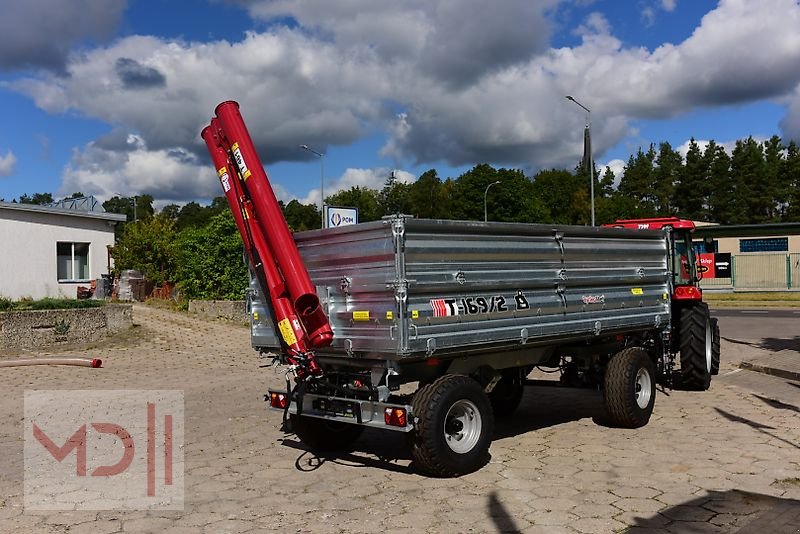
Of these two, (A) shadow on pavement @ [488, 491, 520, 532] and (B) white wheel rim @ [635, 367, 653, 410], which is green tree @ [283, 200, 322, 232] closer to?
(B) white wheel rim @ [635, 367, 653, 410]

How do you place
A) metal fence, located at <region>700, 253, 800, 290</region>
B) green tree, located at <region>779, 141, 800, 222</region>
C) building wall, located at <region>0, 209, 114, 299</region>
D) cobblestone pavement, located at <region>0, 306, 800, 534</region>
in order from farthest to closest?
green tree, located at <region>779, 141, 800, 222</region>, metal fence, located at <region>700, 253, 800, 290</region>, building wall, located at <region>0, 209, 114, 299</region>, cobblestone pavement, located at <region>0, 306, 800, 534</region>

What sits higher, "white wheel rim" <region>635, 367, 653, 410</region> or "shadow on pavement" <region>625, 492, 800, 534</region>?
"white wheel rim" <region>635, 367, 653, 410</region>

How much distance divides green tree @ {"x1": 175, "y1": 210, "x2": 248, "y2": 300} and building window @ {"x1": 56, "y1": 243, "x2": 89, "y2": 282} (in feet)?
18.7

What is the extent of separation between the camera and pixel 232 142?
24.7 feet

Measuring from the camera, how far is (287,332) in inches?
278

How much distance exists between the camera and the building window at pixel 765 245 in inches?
1955

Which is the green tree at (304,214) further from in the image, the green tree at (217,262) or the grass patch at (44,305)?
the grass patch at (44,305)

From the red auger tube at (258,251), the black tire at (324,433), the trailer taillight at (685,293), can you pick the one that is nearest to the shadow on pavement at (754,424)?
the trailer taillight at (685,293)

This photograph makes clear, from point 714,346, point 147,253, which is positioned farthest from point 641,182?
point 714,346

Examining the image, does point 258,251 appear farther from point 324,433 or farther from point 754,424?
point 754,424

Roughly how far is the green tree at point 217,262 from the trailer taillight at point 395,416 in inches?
668

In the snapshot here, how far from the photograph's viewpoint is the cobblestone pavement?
221 inches

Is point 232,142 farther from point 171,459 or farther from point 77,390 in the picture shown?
point 77,390

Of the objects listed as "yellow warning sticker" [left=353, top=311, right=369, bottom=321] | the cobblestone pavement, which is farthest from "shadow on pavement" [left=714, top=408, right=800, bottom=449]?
"yellow warning sticker" [left=353, top=311, right=369, bottom=321]
